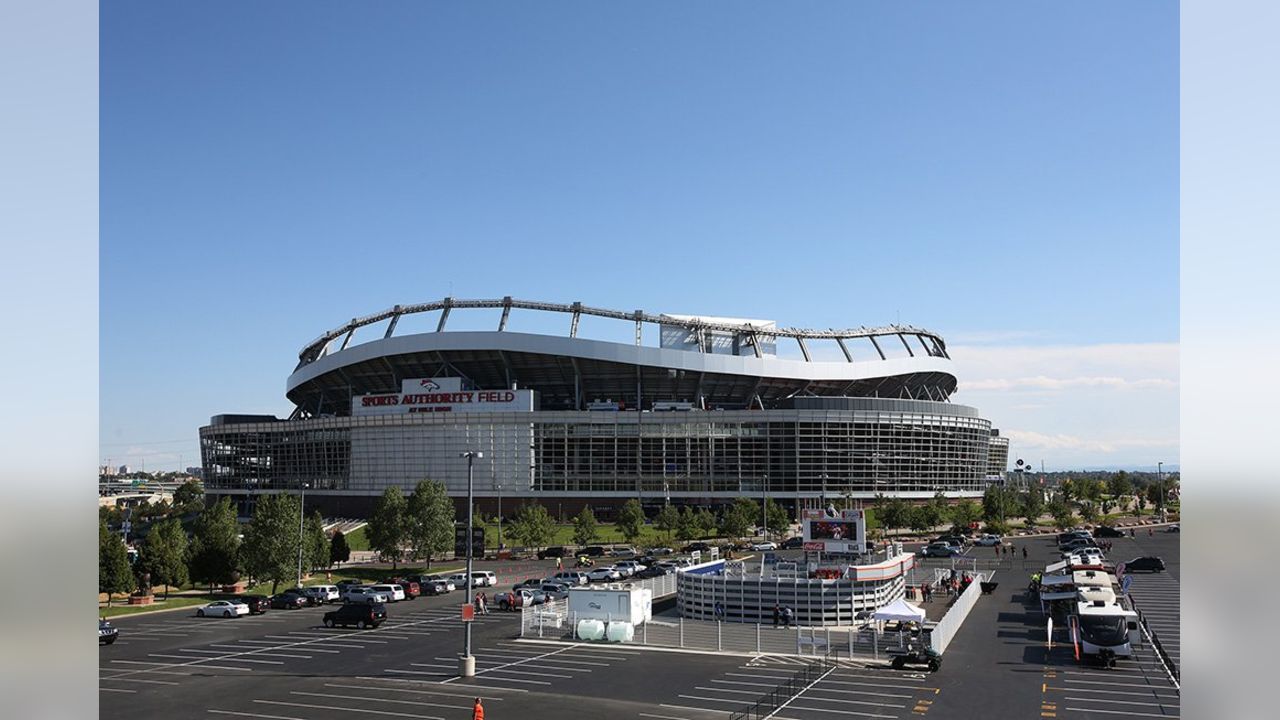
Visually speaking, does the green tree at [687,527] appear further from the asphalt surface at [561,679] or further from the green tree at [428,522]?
the asphalt surface at [561,679]

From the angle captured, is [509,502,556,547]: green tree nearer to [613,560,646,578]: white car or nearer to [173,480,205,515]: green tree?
[613,560,646,578]: white car

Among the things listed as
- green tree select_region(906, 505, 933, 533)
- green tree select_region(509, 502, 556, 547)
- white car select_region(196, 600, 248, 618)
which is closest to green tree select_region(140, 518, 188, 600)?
white car select_region(196, 600, 248, 618)

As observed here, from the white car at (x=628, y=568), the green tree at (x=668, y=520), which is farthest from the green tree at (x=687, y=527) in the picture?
the white car at (x=628, y=568)

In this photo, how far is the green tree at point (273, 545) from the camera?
6438 cm

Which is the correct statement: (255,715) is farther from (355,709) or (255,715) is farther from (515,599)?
(515,599)

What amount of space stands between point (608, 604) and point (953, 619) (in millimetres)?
15739

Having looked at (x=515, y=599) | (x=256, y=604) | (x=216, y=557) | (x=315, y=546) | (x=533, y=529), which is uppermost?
(x=216, y=557)

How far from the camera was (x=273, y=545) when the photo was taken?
2534 inches

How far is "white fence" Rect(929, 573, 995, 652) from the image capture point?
38.2 meters

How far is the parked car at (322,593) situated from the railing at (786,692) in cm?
3577

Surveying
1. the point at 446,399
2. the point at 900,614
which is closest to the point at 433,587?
the point at 900,614

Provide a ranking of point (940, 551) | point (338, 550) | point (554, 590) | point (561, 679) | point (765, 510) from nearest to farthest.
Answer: point (561, 679), point (554, 590), point (338, 550), point (940, 551), point (765, 510)

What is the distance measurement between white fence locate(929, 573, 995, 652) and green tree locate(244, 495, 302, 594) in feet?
140

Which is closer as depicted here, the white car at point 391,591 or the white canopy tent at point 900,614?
the white canopy tent at point 900,614
